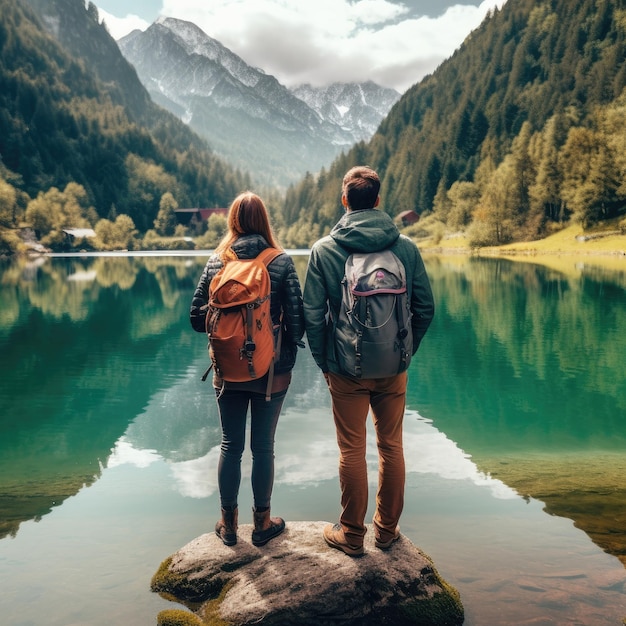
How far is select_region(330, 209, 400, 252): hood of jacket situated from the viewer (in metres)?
5.12

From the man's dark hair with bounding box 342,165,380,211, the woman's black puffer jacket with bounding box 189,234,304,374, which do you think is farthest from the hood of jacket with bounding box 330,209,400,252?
the woman's black puffer jacket with bounding box 189,234,304,374

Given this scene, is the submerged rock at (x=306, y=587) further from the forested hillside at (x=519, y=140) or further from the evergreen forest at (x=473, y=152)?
the forested hillside at (x=519, y=140)

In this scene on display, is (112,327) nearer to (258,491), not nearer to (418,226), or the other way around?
(258,491)

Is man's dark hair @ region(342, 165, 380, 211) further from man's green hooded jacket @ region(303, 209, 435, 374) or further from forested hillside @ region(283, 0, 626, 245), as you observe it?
forested hillside @ region(283, 0, 626, 245)

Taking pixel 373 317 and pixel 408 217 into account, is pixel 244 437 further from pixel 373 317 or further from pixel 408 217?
pixel 408 217

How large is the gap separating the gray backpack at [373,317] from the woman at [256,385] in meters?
0.55

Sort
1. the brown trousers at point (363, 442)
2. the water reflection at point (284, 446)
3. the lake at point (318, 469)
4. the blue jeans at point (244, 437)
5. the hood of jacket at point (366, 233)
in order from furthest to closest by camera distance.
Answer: the water reflection at point (284, 446) → the lake at point (318, 469) → the blue jeans at point (244, 437) → the brown trousers at point (363, 442) → the hood of jacket at point (366, 233)

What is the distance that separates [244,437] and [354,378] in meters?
1.23

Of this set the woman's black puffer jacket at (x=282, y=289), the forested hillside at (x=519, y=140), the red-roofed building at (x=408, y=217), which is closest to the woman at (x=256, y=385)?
the woman's black puffer jacket at (x=282, y=289)

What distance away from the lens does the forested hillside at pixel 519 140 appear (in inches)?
3514

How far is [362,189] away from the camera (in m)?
5.23

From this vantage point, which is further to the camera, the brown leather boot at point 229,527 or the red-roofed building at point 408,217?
the red-roofed building at point 408,217

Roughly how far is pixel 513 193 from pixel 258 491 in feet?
325

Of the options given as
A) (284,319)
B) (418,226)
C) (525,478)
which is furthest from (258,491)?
(418,226)
